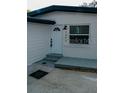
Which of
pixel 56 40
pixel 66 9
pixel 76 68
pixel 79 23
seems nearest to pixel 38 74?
pixel 76 68

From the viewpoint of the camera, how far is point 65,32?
10016 millimetres

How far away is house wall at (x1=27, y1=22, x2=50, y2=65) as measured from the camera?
8312 mm

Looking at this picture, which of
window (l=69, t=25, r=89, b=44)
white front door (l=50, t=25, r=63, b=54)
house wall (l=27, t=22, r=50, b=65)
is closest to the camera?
house wall (l=27, t=22, r=50, b=65)

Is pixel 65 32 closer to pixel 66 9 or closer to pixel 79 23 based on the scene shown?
pixel 79 23

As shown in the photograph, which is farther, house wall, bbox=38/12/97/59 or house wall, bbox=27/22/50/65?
house wall, bbox=38/12/97/59

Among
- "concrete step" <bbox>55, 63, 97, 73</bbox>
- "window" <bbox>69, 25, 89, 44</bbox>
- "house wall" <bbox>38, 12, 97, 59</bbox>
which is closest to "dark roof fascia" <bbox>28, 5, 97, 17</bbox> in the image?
"house wall" <bbox>38, 12, 97, 59</bbox>

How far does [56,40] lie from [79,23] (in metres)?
1.99

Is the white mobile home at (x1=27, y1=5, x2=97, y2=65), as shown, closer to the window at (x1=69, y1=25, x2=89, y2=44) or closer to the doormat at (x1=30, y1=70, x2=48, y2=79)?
the window at (x1=69, y1=25, x2=89, y2=44)

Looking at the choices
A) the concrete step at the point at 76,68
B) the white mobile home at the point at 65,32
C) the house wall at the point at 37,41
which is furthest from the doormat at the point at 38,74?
the white mobile home at the point at 65,32

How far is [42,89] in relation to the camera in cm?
512

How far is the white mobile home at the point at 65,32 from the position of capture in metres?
9.20
